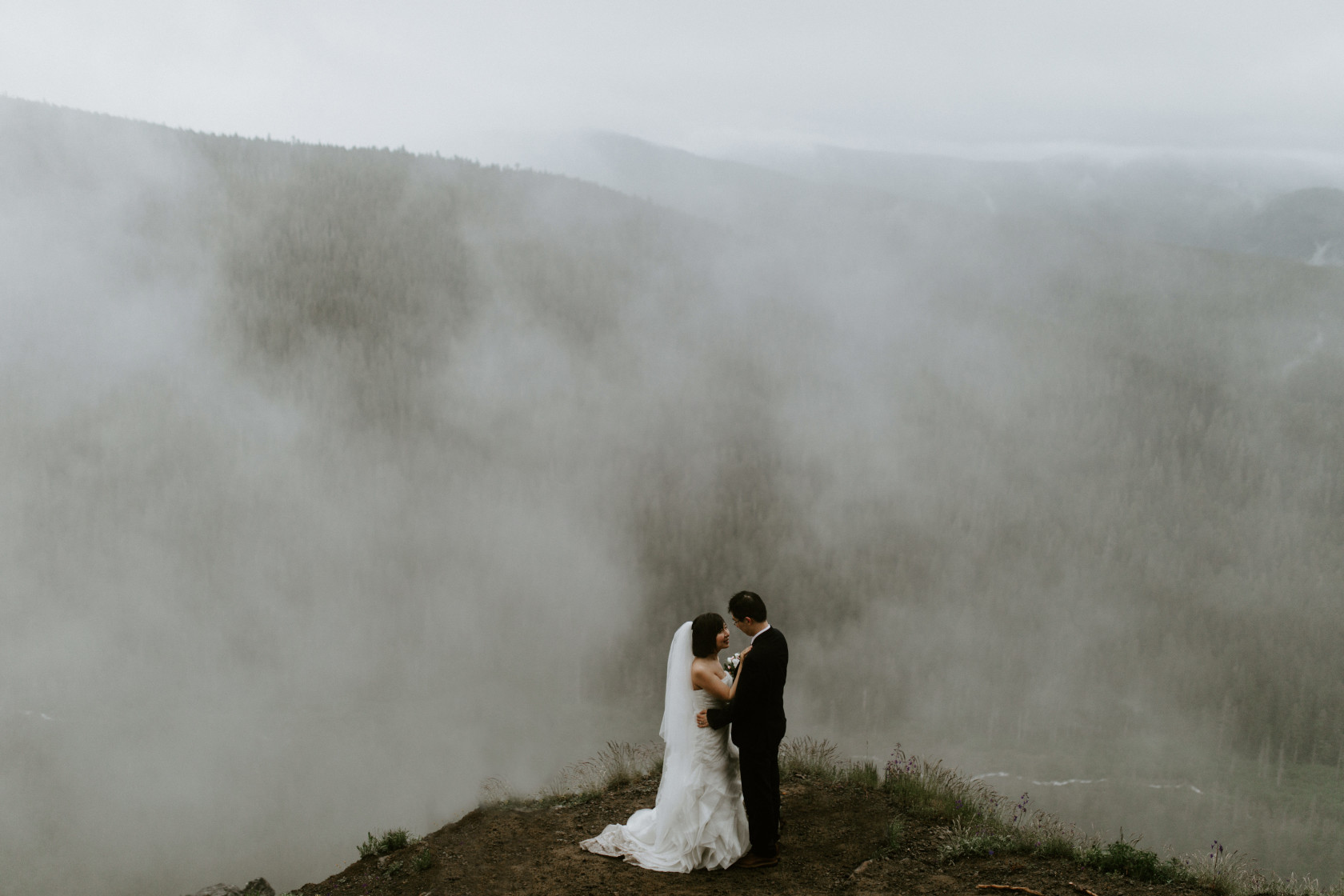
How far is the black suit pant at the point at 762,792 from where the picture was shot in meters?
8.24

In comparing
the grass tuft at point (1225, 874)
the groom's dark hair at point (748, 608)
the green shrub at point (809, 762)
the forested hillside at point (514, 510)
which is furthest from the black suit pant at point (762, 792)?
the forested hillside at point (514, 510)

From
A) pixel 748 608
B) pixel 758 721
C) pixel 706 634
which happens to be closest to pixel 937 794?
pixel 758 721

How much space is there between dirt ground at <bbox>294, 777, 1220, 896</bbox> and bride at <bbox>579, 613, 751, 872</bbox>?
20cm

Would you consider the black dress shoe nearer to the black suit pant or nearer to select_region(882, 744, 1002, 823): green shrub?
the black suit pant

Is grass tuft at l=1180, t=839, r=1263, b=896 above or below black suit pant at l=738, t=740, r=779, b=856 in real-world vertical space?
below

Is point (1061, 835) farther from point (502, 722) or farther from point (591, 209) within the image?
point (591, 209)

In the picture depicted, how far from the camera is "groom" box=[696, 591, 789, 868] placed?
26.2 feet

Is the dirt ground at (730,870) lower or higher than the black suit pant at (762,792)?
lower

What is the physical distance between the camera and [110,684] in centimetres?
12400

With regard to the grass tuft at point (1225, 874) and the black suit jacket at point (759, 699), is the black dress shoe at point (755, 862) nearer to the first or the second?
the black suit jacket at point (759, 699)

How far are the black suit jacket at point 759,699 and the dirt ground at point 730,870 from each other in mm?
1437

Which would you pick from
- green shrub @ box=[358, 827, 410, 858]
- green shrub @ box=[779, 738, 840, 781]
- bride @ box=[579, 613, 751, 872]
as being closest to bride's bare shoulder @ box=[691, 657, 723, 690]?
bride @ box=[579, 613, 751, 872]

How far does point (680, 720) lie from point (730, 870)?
159cm

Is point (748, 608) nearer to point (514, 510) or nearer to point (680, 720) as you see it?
point (680, 720)
